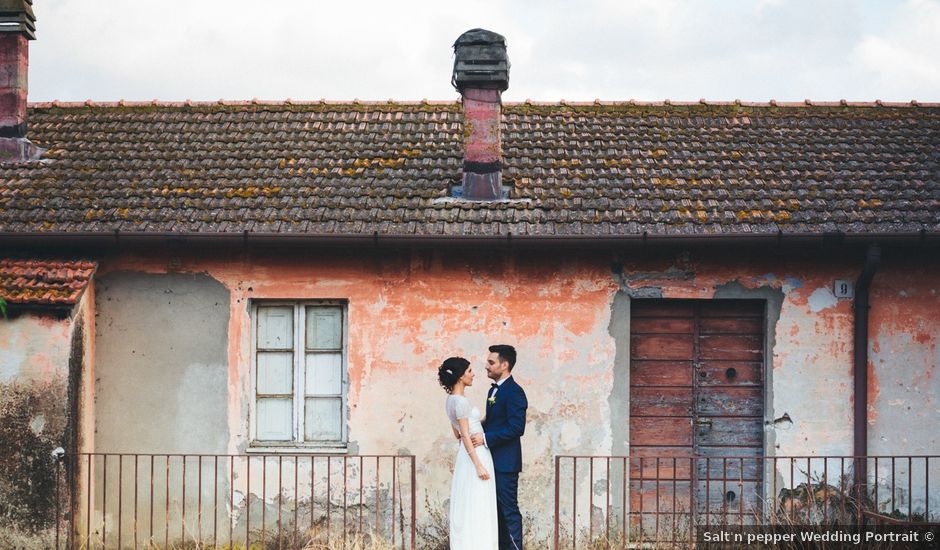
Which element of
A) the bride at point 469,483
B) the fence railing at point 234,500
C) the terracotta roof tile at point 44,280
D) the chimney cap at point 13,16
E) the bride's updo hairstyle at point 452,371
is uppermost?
the chimney cap at point 13,16

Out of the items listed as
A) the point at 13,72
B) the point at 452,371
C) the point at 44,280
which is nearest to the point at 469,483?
the point at 452,371

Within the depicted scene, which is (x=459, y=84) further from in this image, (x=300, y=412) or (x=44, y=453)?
(x=44, y=453)

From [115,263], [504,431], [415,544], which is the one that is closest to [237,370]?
[115,263]

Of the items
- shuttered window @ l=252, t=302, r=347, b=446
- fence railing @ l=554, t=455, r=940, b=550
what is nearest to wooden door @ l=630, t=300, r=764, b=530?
fence railing @ l=554, t=455, r=940, b=550

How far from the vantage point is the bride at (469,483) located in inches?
295

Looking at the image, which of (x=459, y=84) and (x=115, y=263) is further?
(x=459, y=84)

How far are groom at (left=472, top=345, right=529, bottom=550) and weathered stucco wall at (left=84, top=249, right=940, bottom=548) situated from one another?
177cm

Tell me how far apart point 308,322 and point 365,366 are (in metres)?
0.77

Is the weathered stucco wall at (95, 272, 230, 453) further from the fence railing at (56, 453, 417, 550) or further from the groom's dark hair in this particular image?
the groom's dark hair

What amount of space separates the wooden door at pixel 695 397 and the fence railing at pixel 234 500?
2460 mm

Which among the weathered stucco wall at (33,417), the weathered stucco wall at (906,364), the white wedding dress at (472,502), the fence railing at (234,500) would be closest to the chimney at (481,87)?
the fence railing at (234,500)

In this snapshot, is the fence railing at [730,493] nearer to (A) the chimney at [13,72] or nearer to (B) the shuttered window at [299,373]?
(B) the shuttered window at [299,373]

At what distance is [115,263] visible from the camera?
977 centimetres

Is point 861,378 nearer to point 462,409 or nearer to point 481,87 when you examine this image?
point 462,409
